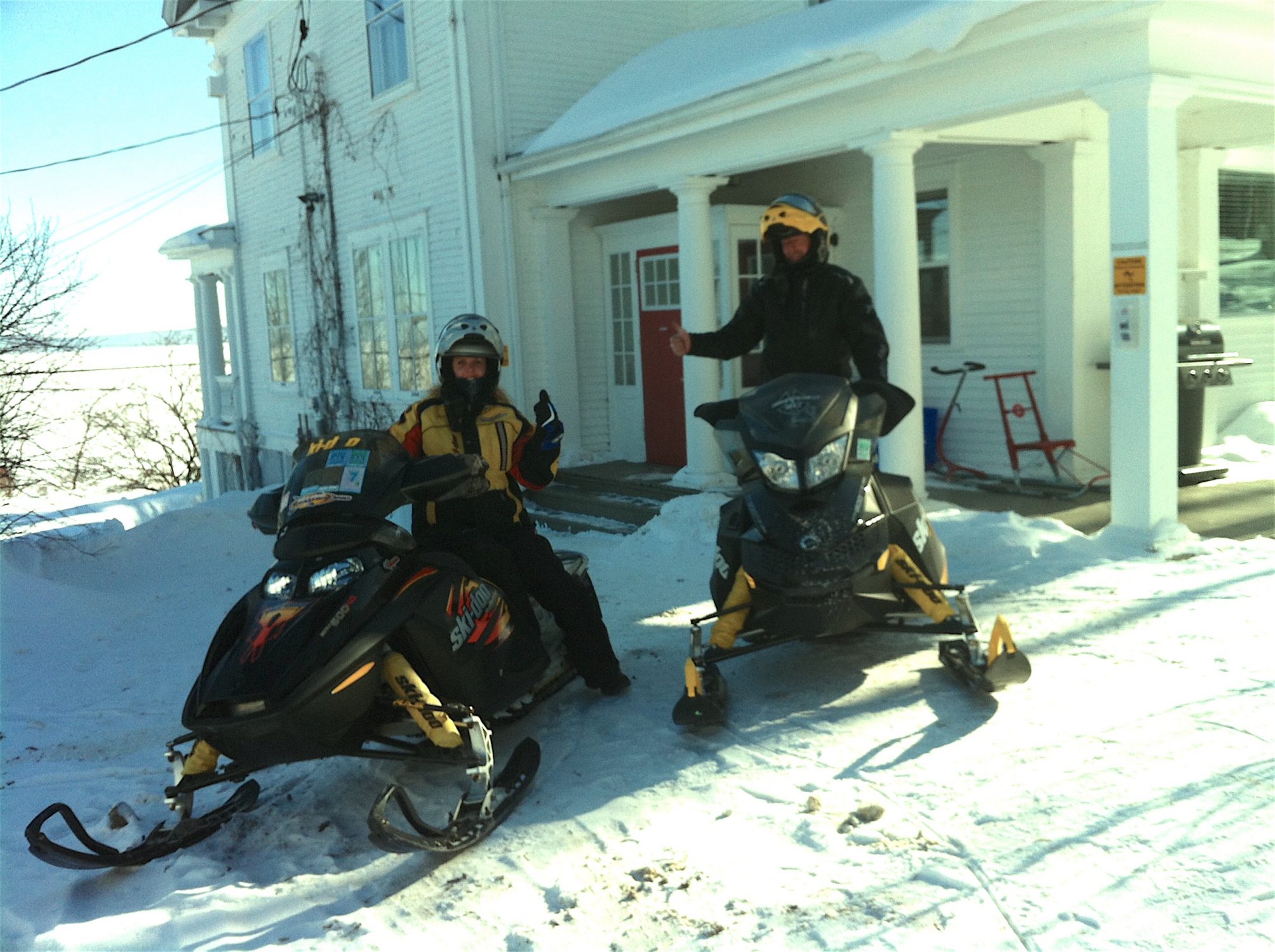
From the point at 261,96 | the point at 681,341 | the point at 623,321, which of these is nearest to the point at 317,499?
the point at 681,341

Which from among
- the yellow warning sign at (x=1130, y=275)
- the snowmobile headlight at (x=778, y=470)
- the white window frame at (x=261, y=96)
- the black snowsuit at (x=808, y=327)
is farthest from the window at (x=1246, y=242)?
the white window frame at (x=261, y=96)

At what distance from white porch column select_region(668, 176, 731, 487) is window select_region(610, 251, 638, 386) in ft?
6.33

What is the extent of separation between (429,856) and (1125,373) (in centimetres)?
507

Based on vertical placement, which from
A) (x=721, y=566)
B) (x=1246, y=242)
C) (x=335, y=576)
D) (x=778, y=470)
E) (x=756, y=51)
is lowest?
(x=721, y=566)

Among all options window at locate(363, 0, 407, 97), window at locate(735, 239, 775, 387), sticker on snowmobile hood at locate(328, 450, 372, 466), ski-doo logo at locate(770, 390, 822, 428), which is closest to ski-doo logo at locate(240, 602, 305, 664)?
sticker on snowmobile hood at locate(328, 450, 372, 466)

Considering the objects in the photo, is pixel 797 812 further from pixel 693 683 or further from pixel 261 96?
pixel 261 96

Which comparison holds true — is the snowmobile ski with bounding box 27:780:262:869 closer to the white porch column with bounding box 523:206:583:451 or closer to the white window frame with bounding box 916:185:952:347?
the white window frame with bounding box 916:185:952:347

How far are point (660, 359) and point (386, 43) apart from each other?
5.12m

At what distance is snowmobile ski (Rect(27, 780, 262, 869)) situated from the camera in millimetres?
3350

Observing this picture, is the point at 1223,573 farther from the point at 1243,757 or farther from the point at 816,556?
the point at 816,556

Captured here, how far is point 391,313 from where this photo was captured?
1359 cm

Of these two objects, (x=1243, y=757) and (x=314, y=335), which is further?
(x=314, y=335)

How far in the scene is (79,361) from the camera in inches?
489

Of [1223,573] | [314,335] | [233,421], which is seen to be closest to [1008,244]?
[1223,573]
